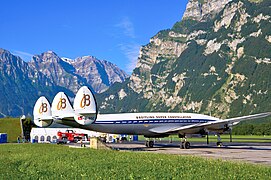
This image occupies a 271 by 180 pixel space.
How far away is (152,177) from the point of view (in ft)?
60.0

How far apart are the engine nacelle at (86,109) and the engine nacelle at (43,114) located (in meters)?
9.69

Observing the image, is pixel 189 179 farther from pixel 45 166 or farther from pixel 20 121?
pixel 20 121

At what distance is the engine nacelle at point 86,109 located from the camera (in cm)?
4519

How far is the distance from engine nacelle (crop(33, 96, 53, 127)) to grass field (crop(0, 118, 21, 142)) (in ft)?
161

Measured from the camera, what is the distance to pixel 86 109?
4528 centimetres

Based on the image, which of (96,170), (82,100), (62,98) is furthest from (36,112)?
(96,170)

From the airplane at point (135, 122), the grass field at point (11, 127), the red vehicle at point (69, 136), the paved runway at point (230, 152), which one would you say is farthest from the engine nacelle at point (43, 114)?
the grass field at point (11, 127)

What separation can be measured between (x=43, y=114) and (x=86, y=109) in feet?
42.0

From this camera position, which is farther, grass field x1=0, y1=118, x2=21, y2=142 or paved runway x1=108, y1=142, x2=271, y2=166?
grass field x1=0, y1=118, x2=21, y2=142

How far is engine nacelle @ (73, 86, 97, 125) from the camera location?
45188mm

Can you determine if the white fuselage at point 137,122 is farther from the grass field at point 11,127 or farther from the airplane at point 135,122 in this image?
the grass field at point 11,127

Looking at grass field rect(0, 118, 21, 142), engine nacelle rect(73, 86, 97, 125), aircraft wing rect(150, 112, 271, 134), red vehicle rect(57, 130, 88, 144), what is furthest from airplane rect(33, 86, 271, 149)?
grass field rect(0, 118, 21, 142)

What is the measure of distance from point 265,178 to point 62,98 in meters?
38.3

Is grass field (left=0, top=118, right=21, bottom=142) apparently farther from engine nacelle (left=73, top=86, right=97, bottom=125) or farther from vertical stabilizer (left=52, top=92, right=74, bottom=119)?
engine nacelle (left=73, top=86, right=97, bottom=125)
